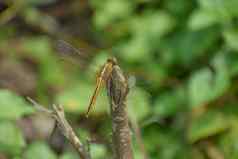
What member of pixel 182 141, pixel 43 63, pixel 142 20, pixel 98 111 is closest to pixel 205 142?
pixel 182 141

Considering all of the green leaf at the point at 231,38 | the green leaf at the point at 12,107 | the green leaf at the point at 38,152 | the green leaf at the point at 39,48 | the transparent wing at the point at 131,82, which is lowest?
the green leaf at the point at 39,48

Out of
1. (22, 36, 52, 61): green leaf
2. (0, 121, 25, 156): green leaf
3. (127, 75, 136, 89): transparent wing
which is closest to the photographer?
(127, 75, 136, 89): transparent wing

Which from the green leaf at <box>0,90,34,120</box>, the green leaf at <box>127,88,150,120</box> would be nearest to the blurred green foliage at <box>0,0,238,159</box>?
the green leaf at <box>127,88,150,120</box>

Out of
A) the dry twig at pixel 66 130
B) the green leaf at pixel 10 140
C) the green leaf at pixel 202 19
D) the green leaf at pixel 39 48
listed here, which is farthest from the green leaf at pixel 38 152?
the green leaf at pixel 39 48

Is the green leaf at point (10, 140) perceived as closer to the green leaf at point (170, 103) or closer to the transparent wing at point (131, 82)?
the transparent wing at point (131, 82)

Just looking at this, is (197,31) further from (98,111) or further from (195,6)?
(98,111)

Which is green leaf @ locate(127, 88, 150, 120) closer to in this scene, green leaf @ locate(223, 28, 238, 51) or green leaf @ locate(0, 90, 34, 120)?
green leaf @ locate(223, 28, 238, 51)

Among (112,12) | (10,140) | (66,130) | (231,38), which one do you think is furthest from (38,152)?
(112,12)
